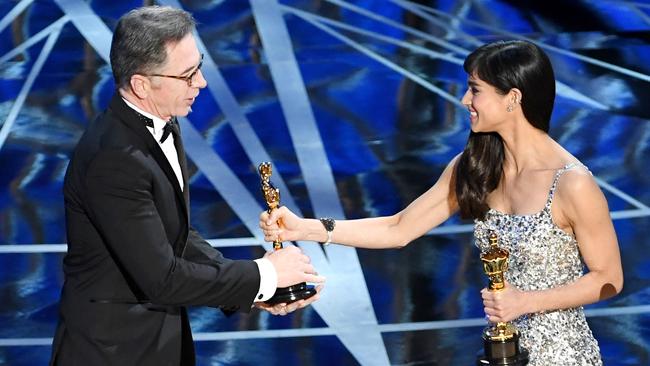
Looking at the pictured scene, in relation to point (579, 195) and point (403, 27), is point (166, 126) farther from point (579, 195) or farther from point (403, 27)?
point (403, 27)

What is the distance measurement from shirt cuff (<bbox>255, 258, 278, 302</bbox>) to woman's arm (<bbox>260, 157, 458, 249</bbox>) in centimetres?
47

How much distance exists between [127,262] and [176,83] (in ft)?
1.71

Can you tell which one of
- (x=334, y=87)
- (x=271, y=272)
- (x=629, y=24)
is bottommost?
(x=271, y=272)

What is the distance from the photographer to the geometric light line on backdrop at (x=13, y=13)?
9.41 meters

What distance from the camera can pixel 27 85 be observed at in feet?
28.3

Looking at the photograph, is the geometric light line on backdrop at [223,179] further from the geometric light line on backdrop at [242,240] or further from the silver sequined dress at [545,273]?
the silver sequined dress at [545,273]

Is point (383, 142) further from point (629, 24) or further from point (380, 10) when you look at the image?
point (629, 24)

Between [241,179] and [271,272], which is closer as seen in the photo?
[271,272]

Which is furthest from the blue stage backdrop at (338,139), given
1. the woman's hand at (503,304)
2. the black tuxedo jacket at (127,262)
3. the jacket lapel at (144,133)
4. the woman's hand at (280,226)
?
the jacket lapel at (144,133)

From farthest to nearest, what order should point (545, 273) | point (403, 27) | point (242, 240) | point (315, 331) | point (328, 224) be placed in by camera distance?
point (403, 27)
point (242, 240)
point (315, 331)
point (328, 224)
point (545, 273)

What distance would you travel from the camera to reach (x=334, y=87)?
27.5 ft

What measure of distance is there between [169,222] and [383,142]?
4344 millimetres

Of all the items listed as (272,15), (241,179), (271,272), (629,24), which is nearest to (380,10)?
(272,15)

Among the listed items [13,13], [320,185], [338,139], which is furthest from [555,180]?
[13,13]
